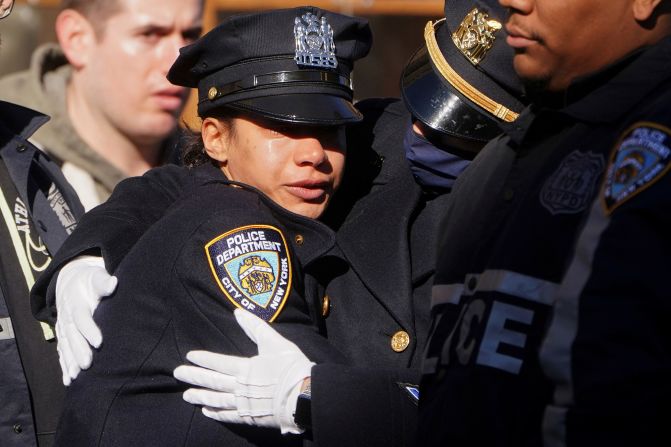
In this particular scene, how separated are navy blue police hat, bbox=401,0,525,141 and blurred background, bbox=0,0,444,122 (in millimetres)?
3820

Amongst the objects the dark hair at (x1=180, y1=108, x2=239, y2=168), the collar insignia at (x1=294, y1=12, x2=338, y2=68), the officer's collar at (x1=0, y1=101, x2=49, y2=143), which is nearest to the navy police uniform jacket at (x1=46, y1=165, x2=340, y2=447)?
the dark hair at (x1=180, y1=108, x2=239, y2=168)

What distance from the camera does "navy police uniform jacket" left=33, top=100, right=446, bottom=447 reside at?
2.45 metres

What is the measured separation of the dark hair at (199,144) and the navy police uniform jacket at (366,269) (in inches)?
2.5

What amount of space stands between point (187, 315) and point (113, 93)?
2.08 meters

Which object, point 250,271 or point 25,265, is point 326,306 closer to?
point 250,271

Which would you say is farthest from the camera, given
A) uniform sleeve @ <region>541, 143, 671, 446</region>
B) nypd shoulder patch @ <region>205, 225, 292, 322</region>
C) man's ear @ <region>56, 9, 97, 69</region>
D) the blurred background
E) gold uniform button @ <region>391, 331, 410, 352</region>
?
the blurred background

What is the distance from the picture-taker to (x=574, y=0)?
199 centimetres

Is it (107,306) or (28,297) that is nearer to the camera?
(107,306)

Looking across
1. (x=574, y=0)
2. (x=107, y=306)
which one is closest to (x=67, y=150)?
(x=107, y=306)

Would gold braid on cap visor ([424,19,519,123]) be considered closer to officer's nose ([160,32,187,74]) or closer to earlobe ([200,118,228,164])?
earlobe ([200,118,228,164])

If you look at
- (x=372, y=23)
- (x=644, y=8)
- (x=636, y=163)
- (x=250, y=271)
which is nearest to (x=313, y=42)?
(x=250, y=271)

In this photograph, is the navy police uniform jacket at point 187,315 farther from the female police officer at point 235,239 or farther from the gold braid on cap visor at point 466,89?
the gold braid on cap visor at point 466,89

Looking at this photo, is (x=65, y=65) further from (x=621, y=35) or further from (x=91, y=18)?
(x=621, y=35)

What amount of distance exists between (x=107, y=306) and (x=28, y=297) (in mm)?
662
